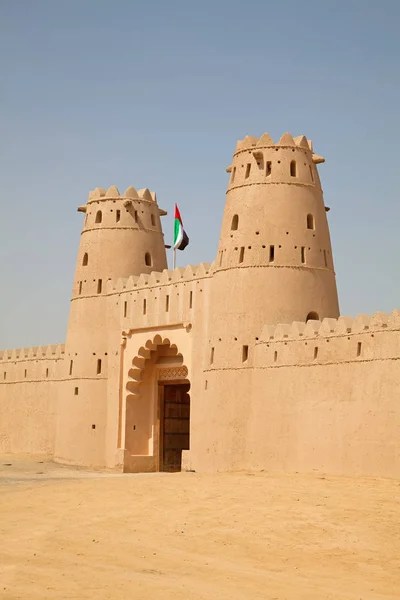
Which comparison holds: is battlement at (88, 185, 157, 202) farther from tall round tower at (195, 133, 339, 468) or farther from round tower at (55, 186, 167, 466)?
tall round tower at (195, 133, 339, 468)

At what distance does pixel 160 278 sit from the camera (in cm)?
3525

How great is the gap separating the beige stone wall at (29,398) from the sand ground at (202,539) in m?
14.1

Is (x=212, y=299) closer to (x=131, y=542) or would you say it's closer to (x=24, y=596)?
(x=131, y=542)

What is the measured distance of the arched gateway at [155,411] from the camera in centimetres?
3581

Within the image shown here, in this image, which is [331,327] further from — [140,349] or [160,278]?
[140,349]

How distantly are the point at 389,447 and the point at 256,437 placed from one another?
5.07 meters

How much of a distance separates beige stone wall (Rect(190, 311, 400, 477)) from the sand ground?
135cm

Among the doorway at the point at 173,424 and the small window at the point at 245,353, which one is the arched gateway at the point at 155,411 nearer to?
the doorway at the point at 173,424

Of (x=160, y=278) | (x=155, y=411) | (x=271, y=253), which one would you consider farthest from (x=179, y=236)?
(x=271, y=253)

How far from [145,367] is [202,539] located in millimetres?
17405

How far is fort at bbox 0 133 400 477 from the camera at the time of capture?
2694 centimetres

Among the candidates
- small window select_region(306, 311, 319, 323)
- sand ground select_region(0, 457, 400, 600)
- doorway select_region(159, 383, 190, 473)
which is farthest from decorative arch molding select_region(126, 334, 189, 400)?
sand ground select_region(0, 457, 400, 600)

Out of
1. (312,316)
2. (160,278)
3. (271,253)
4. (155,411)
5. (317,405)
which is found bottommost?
(317,405)

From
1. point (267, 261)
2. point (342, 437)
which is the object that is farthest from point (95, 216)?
point (342, 437)
